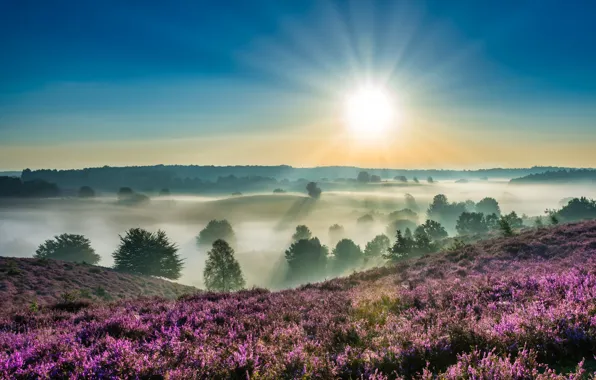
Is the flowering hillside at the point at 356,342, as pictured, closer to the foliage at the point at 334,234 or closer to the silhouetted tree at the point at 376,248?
the silhouetted tree at the point at 376,248

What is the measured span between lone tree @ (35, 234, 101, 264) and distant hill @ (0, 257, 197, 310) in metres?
53.2

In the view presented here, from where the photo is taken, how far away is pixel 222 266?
6066cm

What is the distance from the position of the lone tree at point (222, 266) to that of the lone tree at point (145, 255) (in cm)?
1051

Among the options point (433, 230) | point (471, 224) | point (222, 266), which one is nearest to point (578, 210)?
point (471, 224)

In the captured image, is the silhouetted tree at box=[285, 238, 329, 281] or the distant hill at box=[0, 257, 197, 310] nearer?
the distant hill at box=[0, 257, 197, 310]

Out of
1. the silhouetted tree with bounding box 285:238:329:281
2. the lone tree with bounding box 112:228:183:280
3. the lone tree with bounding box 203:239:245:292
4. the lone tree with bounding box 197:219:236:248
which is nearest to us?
the lone tree with bounding box 203:239:245:292

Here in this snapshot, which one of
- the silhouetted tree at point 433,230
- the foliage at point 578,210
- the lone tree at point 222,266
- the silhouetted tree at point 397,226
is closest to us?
the lone tree at point 222,266

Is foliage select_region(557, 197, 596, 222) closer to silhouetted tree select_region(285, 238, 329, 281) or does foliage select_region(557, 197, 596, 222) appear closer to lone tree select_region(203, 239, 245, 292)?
silhouetted tree select_region(285, 238, 329, 281)

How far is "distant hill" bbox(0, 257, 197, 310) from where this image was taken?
25633 mm

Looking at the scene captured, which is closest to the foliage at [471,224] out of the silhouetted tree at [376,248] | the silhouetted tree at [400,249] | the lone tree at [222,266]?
the silhouetted tree at [376,248]

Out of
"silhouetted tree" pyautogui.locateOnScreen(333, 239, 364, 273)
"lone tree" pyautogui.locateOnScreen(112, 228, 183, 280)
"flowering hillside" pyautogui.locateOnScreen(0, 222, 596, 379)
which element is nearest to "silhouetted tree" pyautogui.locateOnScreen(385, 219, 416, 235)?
"silhouetted tree" pyautogui.locateOnScreen(333, 239, 364, 273)

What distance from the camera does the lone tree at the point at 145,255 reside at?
6388 centimetres

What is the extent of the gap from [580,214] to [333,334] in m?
146

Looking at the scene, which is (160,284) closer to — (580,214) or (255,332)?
(255,332)
